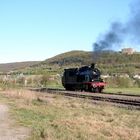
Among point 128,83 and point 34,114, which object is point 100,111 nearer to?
point 34,114

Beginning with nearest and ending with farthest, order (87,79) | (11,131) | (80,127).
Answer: (11,131) → (80,127) → (87,79)

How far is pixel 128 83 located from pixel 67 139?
157ft

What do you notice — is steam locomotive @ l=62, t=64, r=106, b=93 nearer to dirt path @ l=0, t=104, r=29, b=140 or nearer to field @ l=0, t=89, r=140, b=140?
field @ l=0, t=89, r=140, b=140

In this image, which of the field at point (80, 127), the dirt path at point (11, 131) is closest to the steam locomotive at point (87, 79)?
the field at point (80, 127)

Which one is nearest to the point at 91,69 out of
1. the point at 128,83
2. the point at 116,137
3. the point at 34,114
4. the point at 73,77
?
the point at 73,77

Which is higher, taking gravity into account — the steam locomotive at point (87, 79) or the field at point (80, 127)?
the steam locomotive at point (87, 79)

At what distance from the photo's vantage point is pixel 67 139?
14.9 metres

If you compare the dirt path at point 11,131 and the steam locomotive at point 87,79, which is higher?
the steam locomotive at point 87,79

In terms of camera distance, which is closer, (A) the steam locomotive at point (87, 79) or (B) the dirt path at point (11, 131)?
(B) the dirt path at point (11, 131)

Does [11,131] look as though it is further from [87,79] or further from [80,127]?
[87,79]

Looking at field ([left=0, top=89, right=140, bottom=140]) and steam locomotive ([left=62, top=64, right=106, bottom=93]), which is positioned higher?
steam locomotive ([left=62, top=64, right=106, bottom=93])

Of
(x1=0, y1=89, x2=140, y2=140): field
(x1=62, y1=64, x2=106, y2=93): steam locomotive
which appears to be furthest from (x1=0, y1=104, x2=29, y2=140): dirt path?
(x1=62, y1=64, x2=106, y2=93): steam locomotive

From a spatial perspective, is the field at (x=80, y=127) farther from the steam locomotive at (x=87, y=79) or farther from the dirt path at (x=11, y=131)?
the steam locomotive at (x=87, y=79)

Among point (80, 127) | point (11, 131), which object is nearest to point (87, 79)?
point (80, 127)
